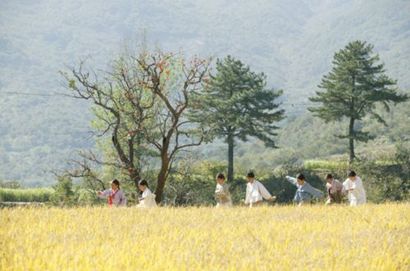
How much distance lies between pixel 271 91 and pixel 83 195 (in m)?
23.8

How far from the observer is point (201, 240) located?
31.8 feet

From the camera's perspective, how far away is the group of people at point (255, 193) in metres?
19.1

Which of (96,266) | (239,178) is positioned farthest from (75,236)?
(239,178)

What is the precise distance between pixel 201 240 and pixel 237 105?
192 feet

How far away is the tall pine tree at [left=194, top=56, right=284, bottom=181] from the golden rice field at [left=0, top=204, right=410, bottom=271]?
5057 cm

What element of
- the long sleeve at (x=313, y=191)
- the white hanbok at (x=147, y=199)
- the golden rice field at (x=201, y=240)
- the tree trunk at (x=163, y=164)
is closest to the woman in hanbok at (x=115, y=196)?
the white hanbok at (x=147, y=199)

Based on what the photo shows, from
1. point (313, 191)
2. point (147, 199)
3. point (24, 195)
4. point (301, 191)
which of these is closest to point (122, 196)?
point (147, 199)

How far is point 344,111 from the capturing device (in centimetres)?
6662

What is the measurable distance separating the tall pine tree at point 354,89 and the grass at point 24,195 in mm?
28291

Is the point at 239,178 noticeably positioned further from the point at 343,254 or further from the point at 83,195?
the point at 343,254

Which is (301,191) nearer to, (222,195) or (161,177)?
(222,195)

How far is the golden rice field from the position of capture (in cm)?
738

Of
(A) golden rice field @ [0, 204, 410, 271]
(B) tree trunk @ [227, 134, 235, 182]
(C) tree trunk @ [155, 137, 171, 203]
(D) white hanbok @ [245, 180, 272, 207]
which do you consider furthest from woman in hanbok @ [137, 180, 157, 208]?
(B) tree trunk @ [227, 134, 235, 182]

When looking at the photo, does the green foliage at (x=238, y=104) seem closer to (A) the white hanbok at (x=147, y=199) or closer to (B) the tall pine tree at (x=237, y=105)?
(B) the tall pine tree at (x=237, y=105)
